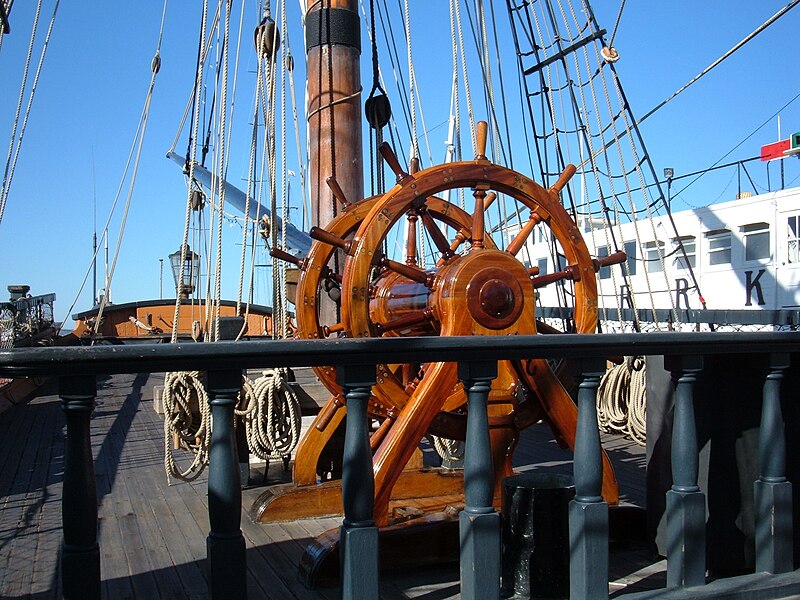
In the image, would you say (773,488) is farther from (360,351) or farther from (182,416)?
(182,416)

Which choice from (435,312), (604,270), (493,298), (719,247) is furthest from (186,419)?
(604,270)

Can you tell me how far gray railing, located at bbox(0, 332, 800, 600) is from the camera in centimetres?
142

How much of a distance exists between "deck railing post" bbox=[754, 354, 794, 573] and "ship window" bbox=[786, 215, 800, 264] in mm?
13414

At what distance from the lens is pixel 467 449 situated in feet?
5.83

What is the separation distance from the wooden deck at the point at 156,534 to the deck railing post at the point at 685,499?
0.46m

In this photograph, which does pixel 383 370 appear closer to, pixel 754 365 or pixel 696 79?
pixel 754 365

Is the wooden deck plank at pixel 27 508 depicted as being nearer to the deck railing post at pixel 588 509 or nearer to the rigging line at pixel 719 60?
the deck railing post at pixel 588 509

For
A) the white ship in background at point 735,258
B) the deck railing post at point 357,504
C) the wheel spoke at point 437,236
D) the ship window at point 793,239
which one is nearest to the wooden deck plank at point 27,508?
the deck railing post at point 357,504

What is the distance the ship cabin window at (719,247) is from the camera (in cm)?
1573

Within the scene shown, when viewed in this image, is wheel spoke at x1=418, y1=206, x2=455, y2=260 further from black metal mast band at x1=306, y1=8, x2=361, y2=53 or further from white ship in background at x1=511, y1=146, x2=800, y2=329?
white ship in background at x1=511, y1=146, x2=800, y2=329

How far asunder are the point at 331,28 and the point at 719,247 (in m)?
13.6

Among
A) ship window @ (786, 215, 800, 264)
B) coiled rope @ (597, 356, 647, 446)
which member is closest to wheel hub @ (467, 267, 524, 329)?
coiled rope @ (597, 356, 647, 446)

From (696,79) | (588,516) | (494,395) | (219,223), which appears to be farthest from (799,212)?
(588,516)

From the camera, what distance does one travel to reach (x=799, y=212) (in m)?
14.0
